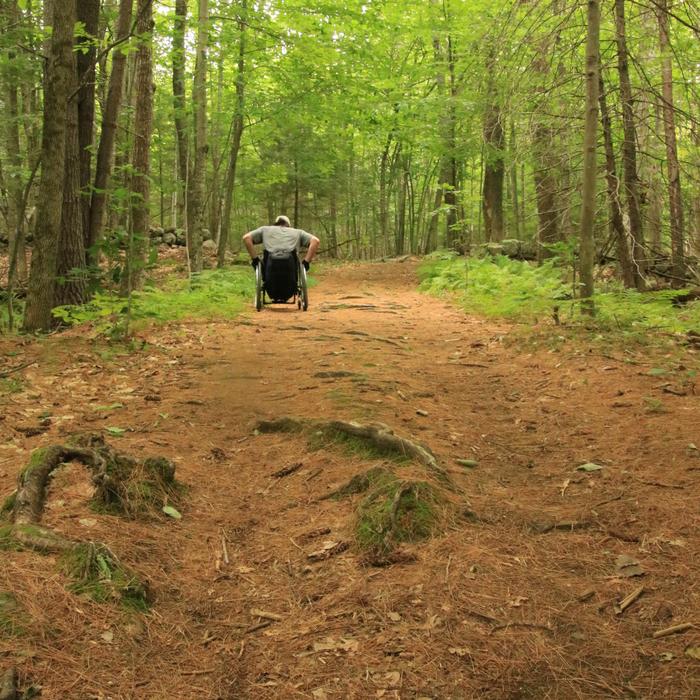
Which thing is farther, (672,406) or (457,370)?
(457,370)

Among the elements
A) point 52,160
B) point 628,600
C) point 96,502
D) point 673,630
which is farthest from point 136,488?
point 52,160

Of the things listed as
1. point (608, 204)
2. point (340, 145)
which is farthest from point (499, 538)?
point (340, 145)

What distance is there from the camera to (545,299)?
866 centimetres

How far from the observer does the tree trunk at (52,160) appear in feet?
20.8

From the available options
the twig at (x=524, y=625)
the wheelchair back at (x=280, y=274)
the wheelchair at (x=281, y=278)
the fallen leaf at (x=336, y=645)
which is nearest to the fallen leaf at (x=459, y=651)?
the twig at (x=524, y=625)

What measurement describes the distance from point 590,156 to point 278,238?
476 centimetres

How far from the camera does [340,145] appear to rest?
2016 cm

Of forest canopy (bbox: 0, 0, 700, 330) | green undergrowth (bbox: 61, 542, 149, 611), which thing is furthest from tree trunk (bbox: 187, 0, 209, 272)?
green undergrowth (bbox: 61, 542, 149, 611)

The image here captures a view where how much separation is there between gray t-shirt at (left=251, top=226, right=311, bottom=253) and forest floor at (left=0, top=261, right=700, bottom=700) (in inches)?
160

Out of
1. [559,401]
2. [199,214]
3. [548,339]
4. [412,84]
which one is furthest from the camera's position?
[412,84]

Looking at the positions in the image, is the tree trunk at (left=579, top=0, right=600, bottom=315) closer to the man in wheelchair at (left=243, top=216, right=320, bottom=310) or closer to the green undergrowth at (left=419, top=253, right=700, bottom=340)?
the green undergrowth at (left=419, top=253, right=700, bottom=340)

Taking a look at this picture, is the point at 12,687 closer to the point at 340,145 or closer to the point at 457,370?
the point at 457,370

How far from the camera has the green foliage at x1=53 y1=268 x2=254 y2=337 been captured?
6.84 m

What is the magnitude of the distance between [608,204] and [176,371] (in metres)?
6.00
